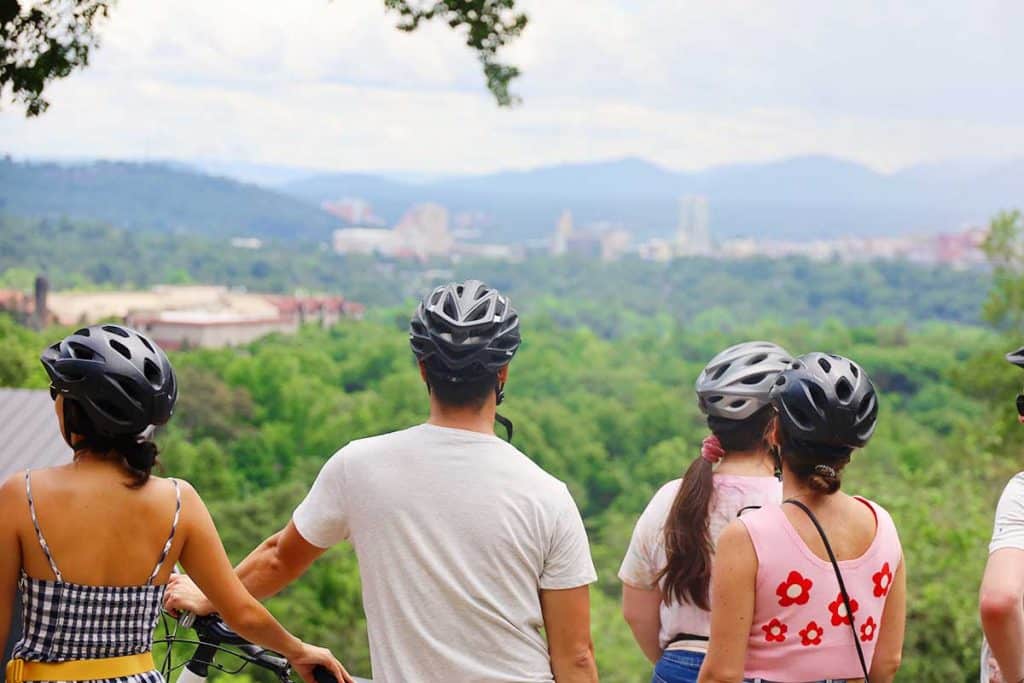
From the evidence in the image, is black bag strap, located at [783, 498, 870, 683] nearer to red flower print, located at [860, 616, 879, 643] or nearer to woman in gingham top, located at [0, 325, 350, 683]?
red flower print, located at [860, 616, 879, 643]

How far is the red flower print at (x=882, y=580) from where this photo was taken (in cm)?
241

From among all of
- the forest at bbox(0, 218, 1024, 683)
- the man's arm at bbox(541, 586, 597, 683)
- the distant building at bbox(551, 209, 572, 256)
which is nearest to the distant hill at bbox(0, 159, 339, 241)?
the forest at bbox(0, 218, 1024, 683)

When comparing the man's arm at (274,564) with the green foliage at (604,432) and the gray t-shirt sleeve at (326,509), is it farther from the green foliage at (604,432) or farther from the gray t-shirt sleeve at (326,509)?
the green foliage at (604,432)

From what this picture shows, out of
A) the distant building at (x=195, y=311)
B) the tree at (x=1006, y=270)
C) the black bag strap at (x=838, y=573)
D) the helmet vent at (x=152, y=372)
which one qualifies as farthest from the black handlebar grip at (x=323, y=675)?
the distant building at (x=195, y=311)

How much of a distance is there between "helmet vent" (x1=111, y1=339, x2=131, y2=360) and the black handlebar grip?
66 cm

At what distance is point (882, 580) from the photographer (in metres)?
2.41

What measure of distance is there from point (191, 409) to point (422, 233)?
10111 centimetres

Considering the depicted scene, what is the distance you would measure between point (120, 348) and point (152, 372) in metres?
0.07

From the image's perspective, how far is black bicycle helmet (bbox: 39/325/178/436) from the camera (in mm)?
2258

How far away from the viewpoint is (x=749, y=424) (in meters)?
Result: 2.93

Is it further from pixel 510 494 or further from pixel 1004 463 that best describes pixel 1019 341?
pixel 510 494

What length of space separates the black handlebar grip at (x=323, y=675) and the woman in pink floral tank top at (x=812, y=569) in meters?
0.68

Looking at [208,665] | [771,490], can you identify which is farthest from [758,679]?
[208,665]

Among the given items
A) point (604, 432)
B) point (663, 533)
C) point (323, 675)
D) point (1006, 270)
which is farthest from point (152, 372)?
point (604, 432)
